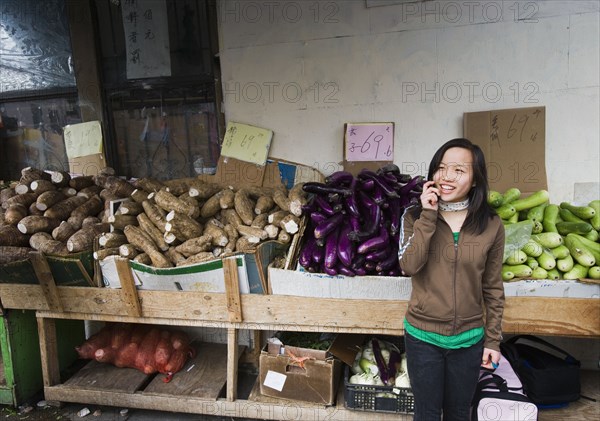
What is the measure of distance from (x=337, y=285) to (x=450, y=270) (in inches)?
32.7

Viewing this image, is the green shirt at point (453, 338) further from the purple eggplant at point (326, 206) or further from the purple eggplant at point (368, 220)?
the purple eggplant at point (326, 206)

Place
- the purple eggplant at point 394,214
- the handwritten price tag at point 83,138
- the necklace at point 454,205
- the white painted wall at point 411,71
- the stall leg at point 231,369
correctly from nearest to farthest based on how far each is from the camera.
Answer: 1. the necklace at point 454,205
2. the purple eggplant at point 394,214
3. the stall leg at point 231,369
4. the white painted wall at point 411,71
5. the handwritten price tag at point 83,138

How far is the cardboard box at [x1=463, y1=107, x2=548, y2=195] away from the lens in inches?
113

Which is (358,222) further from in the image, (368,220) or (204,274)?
(204,274)

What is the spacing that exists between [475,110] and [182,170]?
8.79 ft

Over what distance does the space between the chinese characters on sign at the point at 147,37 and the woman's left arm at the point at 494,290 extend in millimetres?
3131

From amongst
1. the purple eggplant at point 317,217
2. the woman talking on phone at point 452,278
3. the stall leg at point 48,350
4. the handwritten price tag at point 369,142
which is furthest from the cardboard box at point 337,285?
the stall leg at point 48,350


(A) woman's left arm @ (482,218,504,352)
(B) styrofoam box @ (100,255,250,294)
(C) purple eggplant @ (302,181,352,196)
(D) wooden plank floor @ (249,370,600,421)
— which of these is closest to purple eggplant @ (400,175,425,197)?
(C) purple eggplant @ (302,181,352,196)

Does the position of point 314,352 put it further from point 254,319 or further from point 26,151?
point 26,151

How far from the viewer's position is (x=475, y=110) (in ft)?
9.73

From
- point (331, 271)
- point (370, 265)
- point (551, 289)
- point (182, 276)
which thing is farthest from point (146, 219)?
point (551, 289)

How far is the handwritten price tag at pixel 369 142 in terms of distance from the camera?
3131 millimetres

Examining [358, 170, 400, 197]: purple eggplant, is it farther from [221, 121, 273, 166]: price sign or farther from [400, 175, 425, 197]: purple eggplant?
[221, 121, 273, 166]: price sign

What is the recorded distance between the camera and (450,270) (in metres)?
1.71
